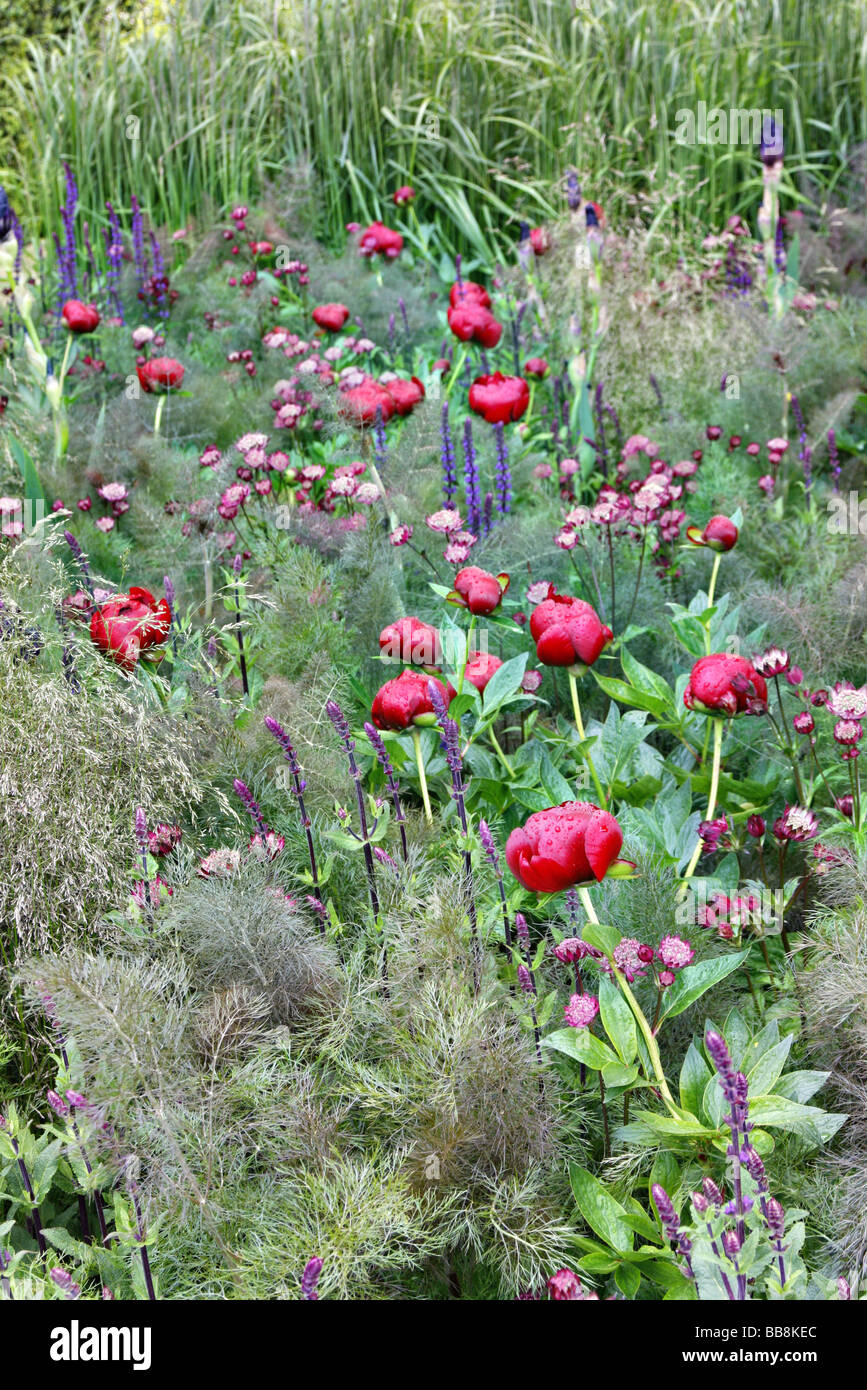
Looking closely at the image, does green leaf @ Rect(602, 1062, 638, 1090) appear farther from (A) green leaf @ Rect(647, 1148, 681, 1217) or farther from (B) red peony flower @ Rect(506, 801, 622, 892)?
(B) red peony flower @ Rect(506, 801, 622, 892)

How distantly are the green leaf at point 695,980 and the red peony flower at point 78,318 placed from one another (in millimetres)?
2562

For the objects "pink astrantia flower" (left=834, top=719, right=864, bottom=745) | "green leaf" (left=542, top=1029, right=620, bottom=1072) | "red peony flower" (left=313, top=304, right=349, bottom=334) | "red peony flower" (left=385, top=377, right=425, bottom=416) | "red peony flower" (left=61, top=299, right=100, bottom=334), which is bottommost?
"green leaf" (left=542, top=1029, right=620, bottom=1072)

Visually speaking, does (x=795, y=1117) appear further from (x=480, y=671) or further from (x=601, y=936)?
(x=480, y=671)

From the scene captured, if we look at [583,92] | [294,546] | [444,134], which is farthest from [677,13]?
[294,546]

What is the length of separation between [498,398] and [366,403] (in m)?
0.32

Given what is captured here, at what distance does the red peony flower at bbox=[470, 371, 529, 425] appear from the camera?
8.61 feet

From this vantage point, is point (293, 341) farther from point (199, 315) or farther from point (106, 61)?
point (106, 61)

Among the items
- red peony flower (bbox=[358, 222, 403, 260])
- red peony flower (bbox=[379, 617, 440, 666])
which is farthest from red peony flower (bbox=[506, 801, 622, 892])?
red peony flower (bbox=[358, 222, 403, 260])

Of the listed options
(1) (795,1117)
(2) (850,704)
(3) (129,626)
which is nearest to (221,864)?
(3) (129,626)

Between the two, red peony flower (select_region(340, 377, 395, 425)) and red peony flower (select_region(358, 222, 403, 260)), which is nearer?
red peony flower (select_region(340, 377, 395, 425))

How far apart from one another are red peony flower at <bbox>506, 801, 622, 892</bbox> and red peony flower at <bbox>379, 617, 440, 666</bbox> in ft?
1.71

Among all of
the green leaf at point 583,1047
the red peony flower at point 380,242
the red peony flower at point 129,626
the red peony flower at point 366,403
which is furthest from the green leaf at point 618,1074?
the red peony flower at point 380,242

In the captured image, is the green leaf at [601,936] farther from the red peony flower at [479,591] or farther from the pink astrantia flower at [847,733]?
the red peony flower at [479,591]

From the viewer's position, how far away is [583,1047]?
1304mm
